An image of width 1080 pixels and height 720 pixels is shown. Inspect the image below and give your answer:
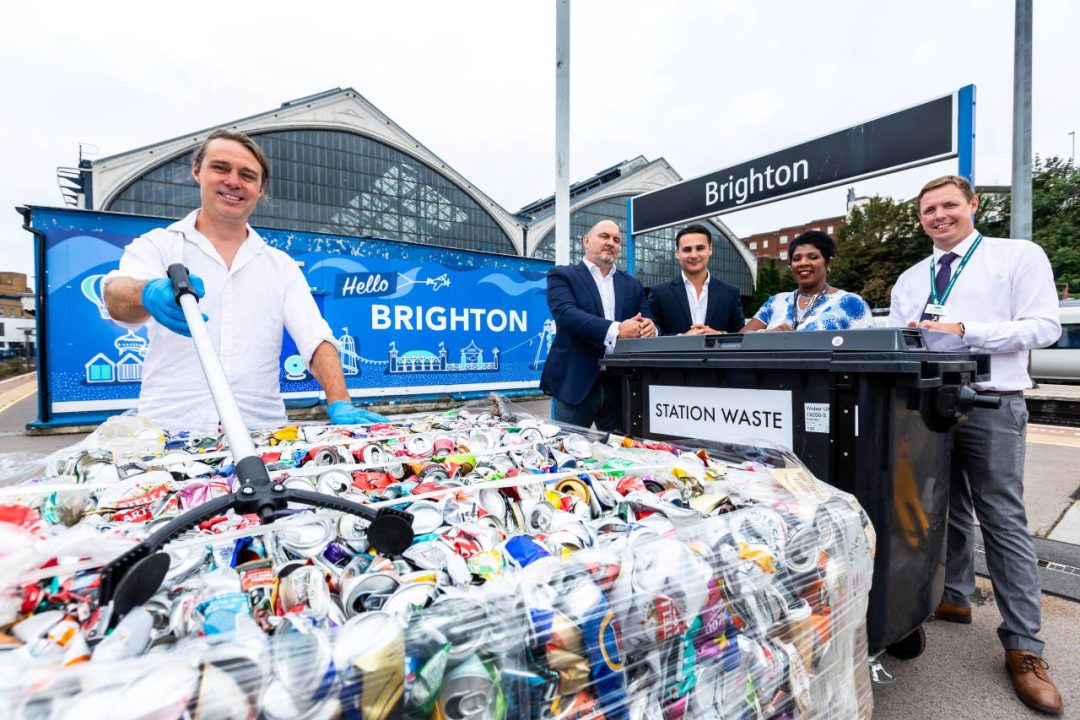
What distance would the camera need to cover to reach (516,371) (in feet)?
34.4

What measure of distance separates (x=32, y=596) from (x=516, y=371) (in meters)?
9.78

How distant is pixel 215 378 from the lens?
129 centimetres

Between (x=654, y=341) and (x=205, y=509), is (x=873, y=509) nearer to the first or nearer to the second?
(x=654, y=341)

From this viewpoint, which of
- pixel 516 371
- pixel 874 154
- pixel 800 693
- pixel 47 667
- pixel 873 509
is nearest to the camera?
pixel 47 667

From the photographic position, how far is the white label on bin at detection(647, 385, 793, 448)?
196 centimetres

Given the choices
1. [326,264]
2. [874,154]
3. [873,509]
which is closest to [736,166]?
[874,154]

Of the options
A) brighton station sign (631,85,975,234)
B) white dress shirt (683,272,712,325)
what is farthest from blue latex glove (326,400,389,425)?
brighton station sign (631,85,975,234)

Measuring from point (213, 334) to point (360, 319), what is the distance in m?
6.89

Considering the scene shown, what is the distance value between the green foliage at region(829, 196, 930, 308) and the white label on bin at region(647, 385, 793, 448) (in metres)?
25.0

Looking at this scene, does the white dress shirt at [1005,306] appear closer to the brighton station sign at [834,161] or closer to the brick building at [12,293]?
the brighton station sign at [834,161]

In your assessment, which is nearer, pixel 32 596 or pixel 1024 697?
pixel 32 596

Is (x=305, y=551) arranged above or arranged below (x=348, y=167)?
below

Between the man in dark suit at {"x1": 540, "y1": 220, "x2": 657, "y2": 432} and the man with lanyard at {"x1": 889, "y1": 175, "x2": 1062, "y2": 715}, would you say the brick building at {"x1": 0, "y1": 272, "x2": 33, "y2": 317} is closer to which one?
the man in dark suit at {"x1": 540, "y1": 220, "x2": 657, "y2": 432}

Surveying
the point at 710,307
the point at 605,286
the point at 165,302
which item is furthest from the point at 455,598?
the point at 710,307
